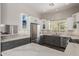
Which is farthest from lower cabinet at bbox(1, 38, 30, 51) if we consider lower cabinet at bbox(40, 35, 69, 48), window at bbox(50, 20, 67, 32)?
window at bbox(50, 20, 67, 32)

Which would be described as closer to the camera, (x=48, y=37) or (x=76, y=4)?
(x=76, y=4)

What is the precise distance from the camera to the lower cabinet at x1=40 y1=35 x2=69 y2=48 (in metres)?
1.29

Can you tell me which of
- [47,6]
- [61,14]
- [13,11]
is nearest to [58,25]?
[61,14]

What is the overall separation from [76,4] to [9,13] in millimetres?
1079

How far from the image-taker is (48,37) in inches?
54.7

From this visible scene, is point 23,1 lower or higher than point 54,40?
higher

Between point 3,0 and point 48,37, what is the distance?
0.94m

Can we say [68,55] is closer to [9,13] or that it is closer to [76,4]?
[76,4]

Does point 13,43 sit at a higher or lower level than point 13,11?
lower

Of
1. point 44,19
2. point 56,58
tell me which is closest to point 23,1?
point 44,19

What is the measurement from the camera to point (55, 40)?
1364 millimetres

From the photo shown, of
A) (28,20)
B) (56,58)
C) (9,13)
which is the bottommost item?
(56,58)

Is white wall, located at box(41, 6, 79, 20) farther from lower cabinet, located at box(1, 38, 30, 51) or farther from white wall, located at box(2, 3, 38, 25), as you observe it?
lower cabinet, located at box(1, 38, 30, 51)

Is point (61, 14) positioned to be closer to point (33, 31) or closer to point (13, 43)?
point (33, 31)
